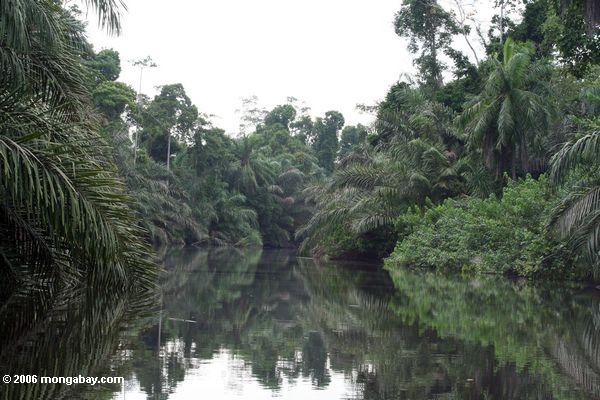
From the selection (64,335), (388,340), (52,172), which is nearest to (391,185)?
(388,340)

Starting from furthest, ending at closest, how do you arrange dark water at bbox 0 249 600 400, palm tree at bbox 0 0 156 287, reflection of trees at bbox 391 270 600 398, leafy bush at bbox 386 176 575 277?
leafy bush at bbox 386 176 575 277, palm tree at bbox 0 0 156 287, reflection of trees at bbox 391 270 600 398, dark water at bbox 0 249 600 400

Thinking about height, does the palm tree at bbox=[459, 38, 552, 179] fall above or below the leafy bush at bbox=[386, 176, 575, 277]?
above

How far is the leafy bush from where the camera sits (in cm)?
Result: 1881

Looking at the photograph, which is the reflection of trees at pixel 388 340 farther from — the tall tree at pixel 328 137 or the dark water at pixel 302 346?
the tall tree at pixel 328 137

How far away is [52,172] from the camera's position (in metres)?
7.32

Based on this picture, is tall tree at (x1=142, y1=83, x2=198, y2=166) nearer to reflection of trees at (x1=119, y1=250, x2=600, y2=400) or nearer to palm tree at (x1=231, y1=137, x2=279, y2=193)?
palm tree at (x1=231, y1=137, x2=279, y2=193)

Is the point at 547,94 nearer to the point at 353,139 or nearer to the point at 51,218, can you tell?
the point at 51,218

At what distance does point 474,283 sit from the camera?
58.2 ft

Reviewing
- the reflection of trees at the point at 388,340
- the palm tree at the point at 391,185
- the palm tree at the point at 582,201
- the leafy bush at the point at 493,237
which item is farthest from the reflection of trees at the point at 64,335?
the palm tree at the point at 391,185

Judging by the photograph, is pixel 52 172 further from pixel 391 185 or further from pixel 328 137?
pixel 328 137

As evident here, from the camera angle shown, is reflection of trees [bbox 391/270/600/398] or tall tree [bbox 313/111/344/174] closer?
reflection of trees [bbox 391/270/600/398]

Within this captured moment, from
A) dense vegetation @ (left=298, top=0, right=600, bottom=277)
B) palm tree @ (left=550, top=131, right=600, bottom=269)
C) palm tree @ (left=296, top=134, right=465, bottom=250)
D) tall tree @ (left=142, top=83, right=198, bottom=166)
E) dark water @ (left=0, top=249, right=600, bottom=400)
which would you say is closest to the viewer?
dark water @ (left=0, top=249, right=600, bottom=400)

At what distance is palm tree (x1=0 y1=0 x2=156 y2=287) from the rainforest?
0.03m

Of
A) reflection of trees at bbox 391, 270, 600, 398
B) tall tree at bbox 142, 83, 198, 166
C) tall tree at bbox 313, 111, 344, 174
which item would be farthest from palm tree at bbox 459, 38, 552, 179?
tall tree at bbox 313, 111, 344, 174
